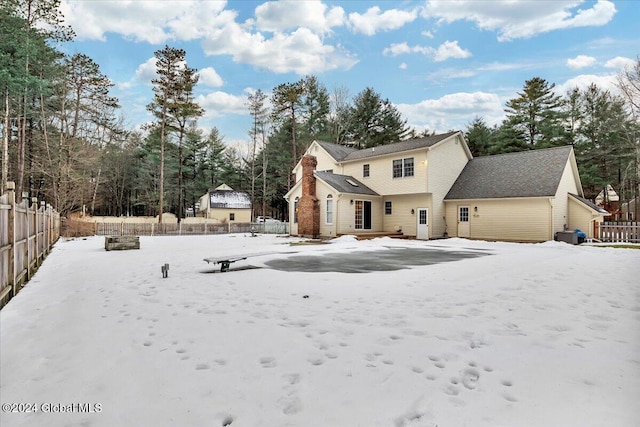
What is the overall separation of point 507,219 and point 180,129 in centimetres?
3017

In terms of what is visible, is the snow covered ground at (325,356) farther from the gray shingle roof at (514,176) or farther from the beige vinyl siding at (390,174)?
the beige vinyl siding at (390,174)

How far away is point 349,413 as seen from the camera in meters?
2.26

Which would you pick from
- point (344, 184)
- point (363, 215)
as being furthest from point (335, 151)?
point (363, 215)

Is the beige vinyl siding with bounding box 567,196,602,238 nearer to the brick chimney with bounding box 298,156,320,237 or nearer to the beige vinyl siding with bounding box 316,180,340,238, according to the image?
the beige vinyl siding with bounding box 316,180,340,238

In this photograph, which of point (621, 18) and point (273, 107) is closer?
point (621, 18)

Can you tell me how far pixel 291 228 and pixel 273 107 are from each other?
61.2 feet

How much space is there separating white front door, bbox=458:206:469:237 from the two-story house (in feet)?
0.19

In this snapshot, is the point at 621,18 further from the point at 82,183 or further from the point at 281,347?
the point at 82,183

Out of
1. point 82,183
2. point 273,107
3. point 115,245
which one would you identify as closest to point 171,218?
point 82,183

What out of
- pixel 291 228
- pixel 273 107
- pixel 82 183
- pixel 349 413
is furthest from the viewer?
pixel 273 107

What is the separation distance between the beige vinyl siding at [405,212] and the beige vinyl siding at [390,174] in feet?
2.51

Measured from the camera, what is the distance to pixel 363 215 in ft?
70.1

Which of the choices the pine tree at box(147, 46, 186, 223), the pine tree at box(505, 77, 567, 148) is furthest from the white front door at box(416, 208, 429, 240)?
the pine tree at box(147, 46, 186, 223)

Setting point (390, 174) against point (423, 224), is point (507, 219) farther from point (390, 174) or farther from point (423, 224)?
point (390, 174)
